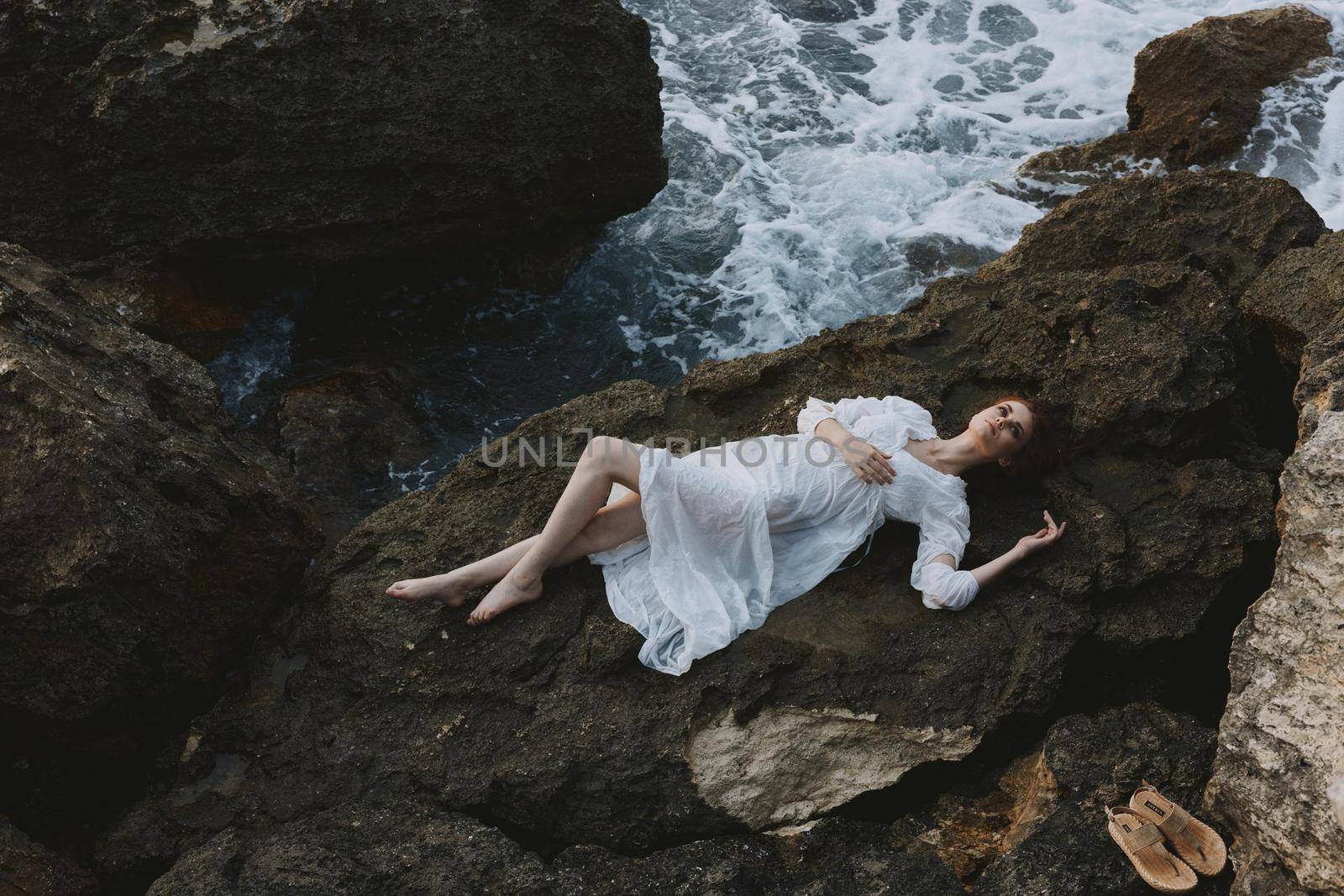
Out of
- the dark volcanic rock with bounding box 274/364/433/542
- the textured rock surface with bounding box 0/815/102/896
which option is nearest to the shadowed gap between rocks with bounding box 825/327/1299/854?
the textured rock surface with bounding box 0/815/102/896

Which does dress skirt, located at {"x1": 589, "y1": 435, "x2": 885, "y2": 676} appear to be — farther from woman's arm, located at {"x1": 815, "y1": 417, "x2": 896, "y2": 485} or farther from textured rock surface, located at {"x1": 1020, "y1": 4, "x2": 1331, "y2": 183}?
textured rock surface, located at {"x1": 1020, "y1": 4, "x2": 1331, "y2": 183}

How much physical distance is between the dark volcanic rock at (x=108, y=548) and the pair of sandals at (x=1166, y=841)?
3669 millimetres

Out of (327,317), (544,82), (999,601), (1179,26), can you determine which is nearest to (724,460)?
(999,601)

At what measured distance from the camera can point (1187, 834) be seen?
3.94 metres

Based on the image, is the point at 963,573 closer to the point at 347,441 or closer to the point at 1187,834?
the point at 1187,834

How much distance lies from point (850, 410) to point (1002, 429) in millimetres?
700

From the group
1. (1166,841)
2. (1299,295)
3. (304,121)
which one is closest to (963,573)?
(1166,841)

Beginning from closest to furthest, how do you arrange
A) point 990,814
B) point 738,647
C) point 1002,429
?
point 990,814 → point 738,647 → point 1002,429

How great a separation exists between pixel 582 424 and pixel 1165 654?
9.72ft

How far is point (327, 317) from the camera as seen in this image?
7980 millimetres

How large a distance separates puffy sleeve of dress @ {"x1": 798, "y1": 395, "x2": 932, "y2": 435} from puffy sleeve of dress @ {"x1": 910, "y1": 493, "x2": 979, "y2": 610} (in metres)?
0.50

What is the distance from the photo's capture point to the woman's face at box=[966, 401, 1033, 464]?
5082 millimetres

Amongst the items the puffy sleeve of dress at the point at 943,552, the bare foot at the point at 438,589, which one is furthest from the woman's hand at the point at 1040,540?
the bare foot at the point at 438,589

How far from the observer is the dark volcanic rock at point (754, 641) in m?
4.54
